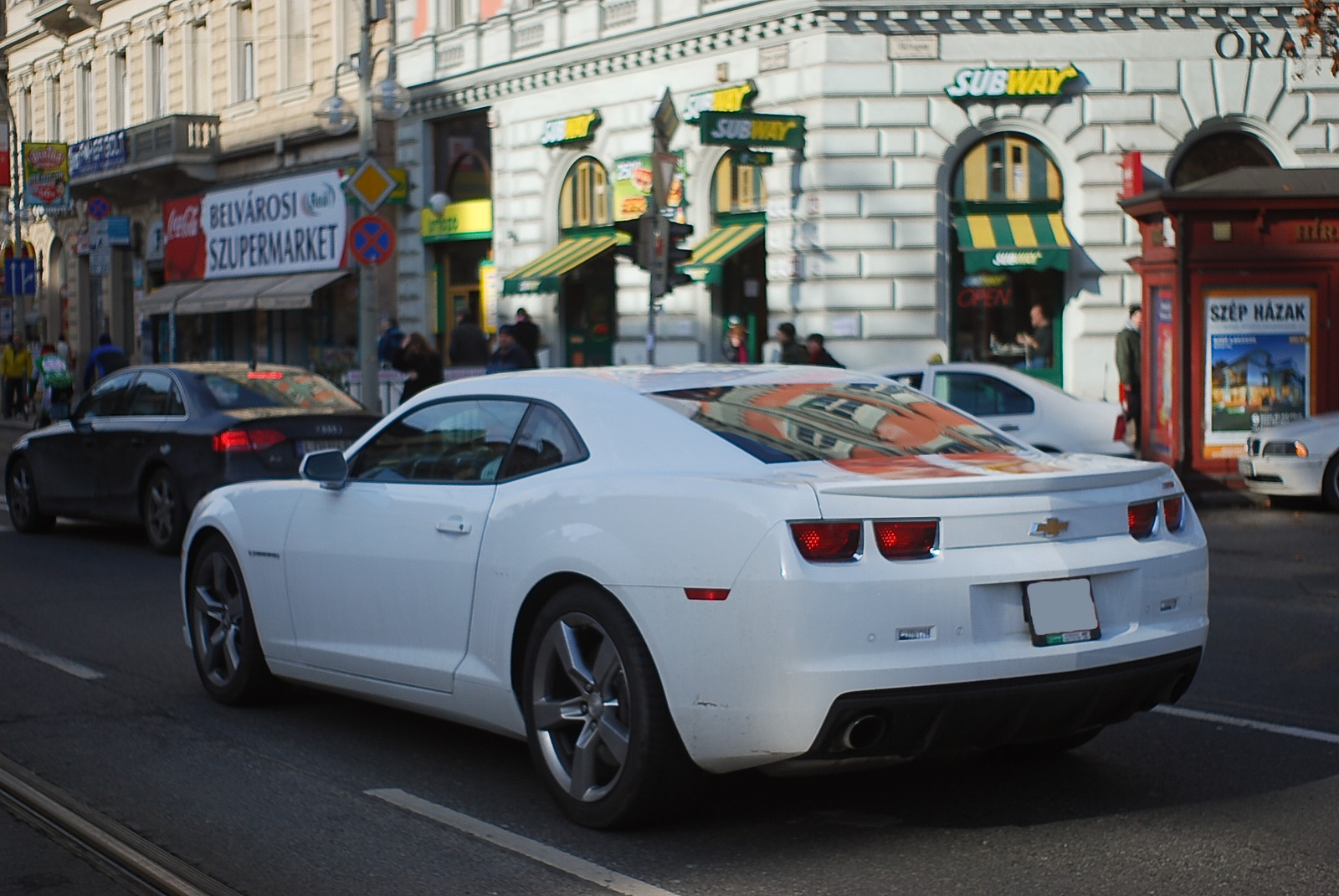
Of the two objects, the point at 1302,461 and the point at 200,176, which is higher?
the point at 200,176

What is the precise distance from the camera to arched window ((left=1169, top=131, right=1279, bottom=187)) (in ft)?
74.6

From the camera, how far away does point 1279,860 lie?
4.57 metres

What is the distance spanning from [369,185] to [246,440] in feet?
28.5

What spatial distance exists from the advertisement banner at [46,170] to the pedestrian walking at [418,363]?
23.0 metres

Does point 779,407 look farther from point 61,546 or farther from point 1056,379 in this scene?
point 1056,379

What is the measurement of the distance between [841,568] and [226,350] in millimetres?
37521

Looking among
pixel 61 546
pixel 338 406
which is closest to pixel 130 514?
pixel 61 546

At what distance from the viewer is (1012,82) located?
22578 millimetres

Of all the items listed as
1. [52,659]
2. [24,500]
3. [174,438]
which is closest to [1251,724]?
[52,659]

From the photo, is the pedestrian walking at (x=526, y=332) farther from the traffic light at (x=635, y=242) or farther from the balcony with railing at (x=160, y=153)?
the balcony with railing at (x=160, y=153)

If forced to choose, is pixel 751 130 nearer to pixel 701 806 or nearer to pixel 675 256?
pixel 675 256

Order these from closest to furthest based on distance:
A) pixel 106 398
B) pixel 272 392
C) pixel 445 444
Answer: pixel 445 444, pixel 272 392, pixel 106 398

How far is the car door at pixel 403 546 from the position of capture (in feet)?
18.2

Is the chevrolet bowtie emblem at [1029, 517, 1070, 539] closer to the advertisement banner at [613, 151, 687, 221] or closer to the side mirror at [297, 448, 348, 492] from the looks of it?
the side mirror at [297, 448, 348, 492]
